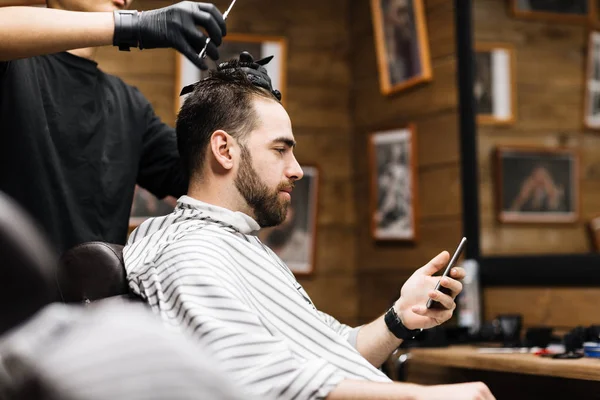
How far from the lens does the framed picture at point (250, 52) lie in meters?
3.43

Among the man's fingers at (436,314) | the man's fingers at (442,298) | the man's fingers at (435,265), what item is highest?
the man's fingers at (435,265)

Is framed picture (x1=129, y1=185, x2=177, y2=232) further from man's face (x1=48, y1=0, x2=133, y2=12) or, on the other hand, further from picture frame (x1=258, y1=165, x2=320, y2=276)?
man's face (x1=48, y1=0, x2=133, y2=12)

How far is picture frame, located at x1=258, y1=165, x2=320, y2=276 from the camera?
3.55 metres

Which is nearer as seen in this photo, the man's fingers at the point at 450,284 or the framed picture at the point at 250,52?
the man's fingers at the point at 450,284

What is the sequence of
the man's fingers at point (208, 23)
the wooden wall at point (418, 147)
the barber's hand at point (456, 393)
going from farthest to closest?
the wooden wall at point (418, 147) → the man's fingers at point (208, 23) → the barber's hand at point (456, 393)

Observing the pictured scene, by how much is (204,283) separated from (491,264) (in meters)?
1.85

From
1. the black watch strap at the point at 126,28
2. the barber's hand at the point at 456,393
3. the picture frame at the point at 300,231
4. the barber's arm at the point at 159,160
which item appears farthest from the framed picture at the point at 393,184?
the barber's hand at the point at 456,393

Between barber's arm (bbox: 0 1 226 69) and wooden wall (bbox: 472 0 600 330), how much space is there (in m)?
1.67

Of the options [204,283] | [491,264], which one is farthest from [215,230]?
[491,264]

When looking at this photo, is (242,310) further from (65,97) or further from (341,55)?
(341,55)

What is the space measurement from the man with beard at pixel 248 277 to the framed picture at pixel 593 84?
4.71 ft

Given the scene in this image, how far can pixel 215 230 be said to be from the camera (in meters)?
1.53

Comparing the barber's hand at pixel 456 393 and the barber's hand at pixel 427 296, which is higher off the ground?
the barber's hand at pixel 427 296

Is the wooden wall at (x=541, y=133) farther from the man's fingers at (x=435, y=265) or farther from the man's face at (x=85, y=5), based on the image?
the man's face at (x=85, y=5)
